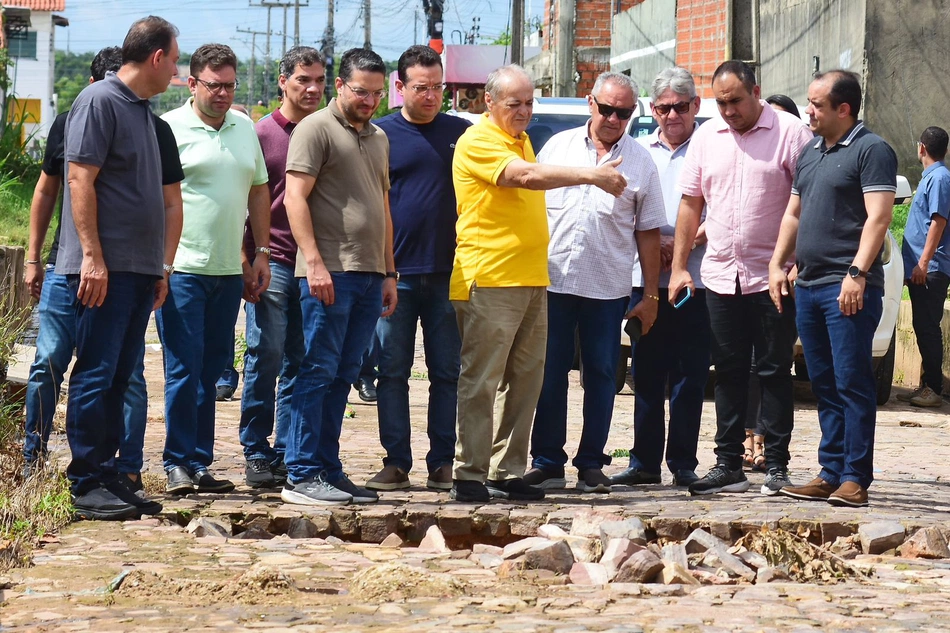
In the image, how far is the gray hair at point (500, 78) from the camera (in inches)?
241

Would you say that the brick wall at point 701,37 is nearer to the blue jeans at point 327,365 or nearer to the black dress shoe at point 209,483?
the blue jeans at point 327,365

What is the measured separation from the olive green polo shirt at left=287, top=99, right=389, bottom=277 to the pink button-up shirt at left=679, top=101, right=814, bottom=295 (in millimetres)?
1727

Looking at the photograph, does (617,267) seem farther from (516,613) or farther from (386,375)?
(516,613)

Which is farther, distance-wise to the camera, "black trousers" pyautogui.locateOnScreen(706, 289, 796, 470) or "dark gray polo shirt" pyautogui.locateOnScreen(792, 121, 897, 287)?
"black trousers" pyautogui.locateOnScreen(706, 289, 796, 470)

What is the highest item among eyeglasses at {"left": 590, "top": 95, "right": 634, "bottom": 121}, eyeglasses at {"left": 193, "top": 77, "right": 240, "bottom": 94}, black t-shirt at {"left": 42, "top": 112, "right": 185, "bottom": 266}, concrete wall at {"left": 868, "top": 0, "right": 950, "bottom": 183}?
concrete wall at {"left": 868, "top": 0, "right": 950, "bottom": 183}

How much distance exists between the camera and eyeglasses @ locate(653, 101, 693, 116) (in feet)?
22.6

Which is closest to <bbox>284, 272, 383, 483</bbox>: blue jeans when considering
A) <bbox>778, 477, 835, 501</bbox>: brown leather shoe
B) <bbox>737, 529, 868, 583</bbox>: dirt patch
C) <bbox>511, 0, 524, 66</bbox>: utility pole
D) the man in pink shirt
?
the man in pink shirt

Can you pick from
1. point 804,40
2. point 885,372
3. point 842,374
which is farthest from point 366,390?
point 804,40

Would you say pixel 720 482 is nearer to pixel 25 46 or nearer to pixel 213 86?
pixel 213 86

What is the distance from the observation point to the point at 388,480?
21.5 ft

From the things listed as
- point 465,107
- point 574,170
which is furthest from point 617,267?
point 465,107

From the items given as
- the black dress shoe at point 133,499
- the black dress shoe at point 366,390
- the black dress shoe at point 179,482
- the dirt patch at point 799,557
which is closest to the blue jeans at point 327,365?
the black dress shoe at point 179,482

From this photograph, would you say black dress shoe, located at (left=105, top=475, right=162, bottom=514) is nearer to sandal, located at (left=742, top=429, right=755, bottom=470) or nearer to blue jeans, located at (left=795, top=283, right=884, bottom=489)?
blue jeans, located at (left=795, top=283, right=884, bottom=489)

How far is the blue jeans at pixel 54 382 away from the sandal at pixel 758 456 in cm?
352
